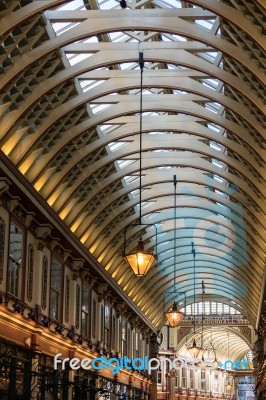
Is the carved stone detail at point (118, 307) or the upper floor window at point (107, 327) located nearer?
the upper floor window at point (107, 327)

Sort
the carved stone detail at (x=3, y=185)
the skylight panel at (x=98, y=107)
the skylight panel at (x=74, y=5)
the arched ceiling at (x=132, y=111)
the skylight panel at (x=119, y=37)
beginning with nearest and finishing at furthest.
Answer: the arched ceiling at (x=132, y=111) → the carved stone detail at (x=3, y=185) → the skylight panel at (x=74, y=5) → the skylight panel at (x=119, y=37) → the skylight panel at (x=98, y=107)

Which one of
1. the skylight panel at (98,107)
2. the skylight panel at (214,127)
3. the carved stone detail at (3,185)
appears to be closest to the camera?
the carved stone detail at (3,185)

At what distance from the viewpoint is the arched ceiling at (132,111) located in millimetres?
18562

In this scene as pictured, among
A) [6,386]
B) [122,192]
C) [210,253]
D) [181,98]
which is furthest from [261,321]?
[6,386]

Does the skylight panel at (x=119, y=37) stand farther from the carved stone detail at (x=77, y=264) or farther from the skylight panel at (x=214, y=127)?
the carved stone detail at (x=77, y=264)

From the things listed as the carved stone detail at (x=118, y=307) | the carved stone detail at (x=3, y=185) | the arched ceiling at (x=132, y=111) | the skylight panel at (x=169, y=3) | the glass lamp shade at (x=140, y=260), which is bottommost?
the glass lamp shade at (x=140, y=260)

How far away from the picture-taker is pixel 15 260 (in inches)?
838

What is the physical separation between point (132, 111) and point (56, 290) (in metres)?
6.01

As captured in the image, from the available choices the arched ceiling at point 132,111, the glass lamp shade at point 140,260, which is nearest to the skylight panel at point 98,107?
the arched ceiling at point 132,111

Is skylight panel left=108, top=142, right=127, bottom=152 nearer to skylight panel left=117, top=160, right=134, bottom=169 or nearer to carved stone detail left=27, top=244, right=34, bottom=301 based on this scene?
skylight panel left=117, top=160, right=134, bottom=169

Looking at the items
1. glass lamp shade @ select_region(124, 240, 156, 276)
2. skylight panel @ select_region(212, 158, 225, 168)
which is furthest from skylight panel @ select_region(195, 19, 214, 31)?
skylight panel @ select_region(212, 158, 225, 168)

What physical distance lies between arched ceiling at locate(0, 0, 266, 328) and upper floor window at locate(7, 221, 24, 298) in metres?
1.71

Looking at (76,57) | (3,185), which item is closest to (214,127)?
(76,57)

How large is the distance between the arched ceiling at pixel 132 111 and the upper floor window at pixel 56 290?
167cm
